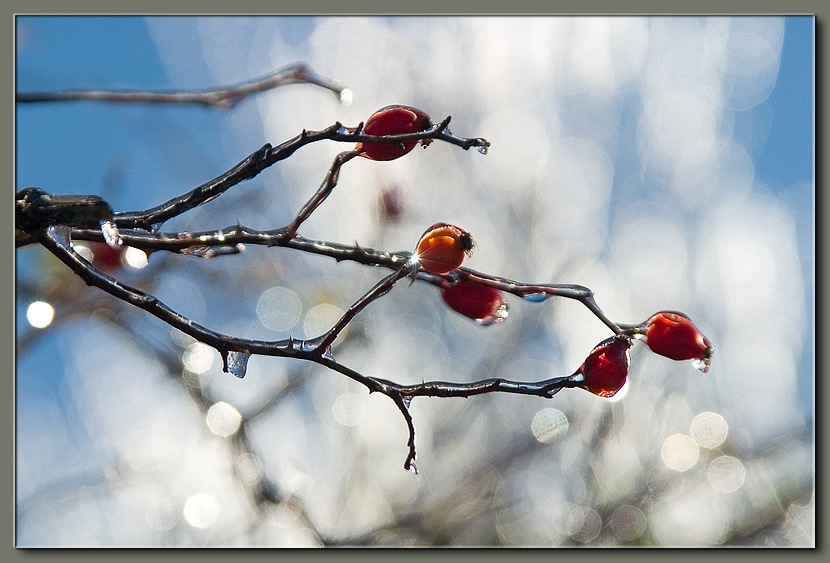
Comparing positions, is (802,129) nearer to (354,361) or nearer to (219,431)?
(354,361)

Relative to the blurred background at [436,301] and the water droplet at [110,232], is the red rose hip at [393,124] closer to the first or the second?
the water droplet at [110,232]

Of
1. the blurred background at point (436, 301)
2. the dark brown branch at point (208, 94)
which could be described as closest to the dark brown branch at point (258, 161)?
the dark brown branch at point (208, 94)

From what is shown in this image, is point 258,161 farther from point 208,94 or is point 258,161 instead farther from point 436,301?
point 436,301

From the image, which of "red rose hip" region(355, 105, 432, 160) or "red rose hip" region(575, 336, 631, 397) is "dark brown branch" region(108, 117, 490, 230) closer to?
"red rose hip" region(355, 105, 432, 160)

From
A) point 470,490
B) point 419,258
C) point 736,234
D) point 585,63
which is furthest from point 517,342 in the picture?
point 419,258

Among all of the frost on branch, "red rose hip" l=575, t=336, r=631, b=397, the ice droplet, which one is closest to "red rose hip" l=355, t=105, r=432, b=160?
the frost on branch

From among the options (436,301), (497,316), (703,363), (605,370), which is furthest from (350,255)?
(436,301)
